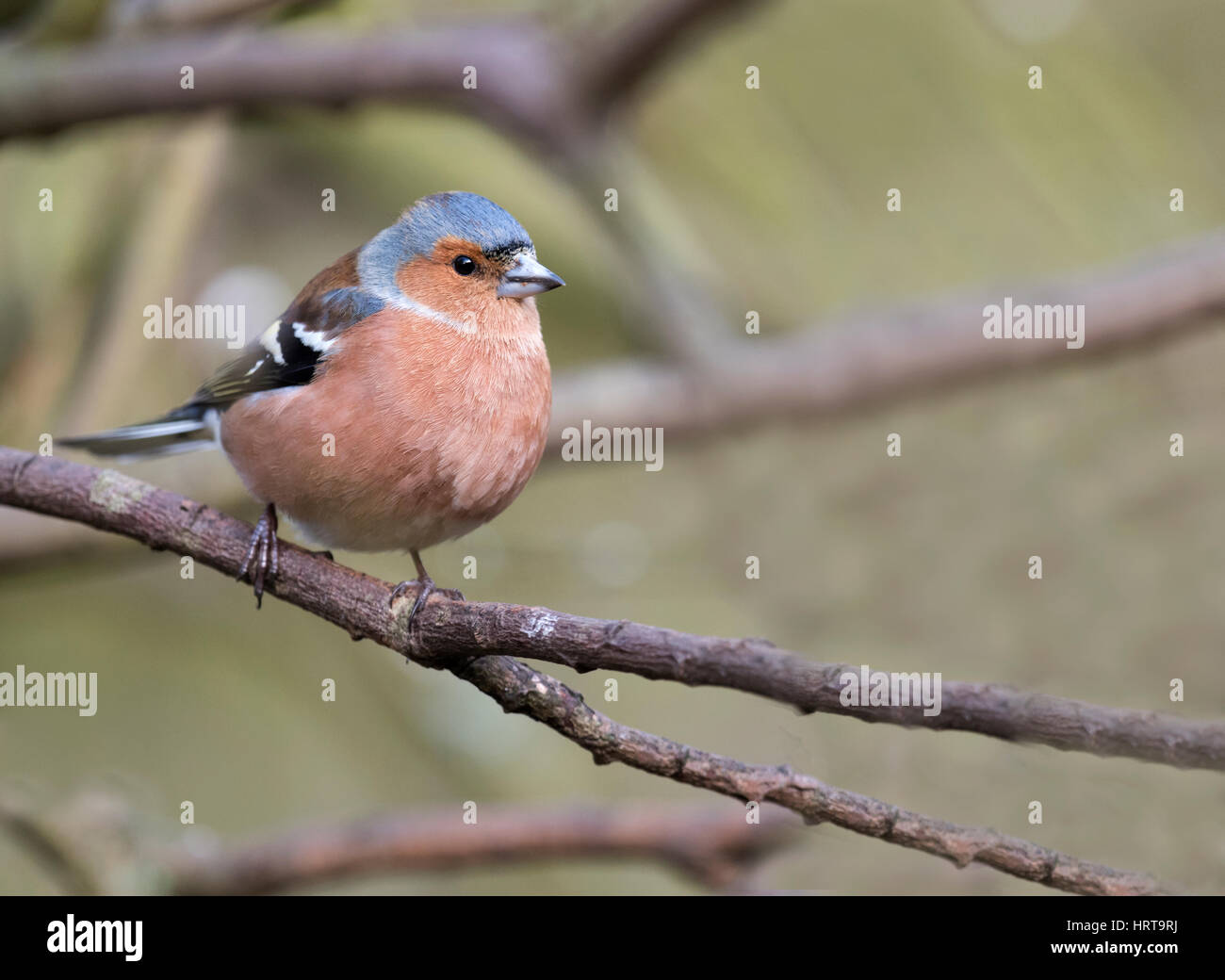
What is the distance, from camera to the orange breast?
10.3ft

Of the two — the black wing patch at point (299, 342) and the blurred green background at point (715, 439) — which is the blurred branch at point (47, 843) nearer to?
the blurred green background at point (715, 439)

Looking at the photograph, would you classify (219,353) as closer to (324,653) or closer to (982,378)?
(324,653)

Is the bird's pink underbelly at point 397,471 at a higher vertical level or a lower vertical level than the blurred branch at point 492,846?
higher

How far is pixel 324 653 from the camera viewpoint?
7.34 metres

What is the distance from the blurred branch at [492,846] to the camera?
4.64 metres

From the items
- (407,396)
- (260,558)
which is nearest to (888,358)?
(407,396)

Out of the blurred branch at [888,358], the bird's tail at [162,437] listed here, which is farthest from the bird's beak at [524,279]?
the blurred branch at [888,358]

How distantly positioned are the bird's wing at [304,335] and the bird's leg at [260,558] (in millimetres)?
538

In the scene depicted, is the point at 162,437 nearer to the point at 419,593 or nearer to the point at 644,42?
the point at 419,593

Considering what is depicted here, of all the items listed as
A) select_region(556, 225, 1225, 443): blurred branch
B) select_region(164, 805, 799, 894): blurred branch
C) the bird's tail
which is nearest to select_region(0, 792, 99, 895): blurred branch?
select_region(164, 805, 799, 894): blurred branch

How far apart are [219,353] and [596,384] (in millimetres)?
2167

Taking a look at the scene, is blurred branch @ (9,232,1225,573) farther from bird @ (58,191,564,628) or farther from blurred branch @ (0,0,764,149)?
bird @ (58,191,564,628)

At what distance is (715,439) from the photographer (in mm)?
6820

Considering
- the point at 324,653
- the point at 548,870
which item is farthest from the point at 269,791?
the point at 548,870
